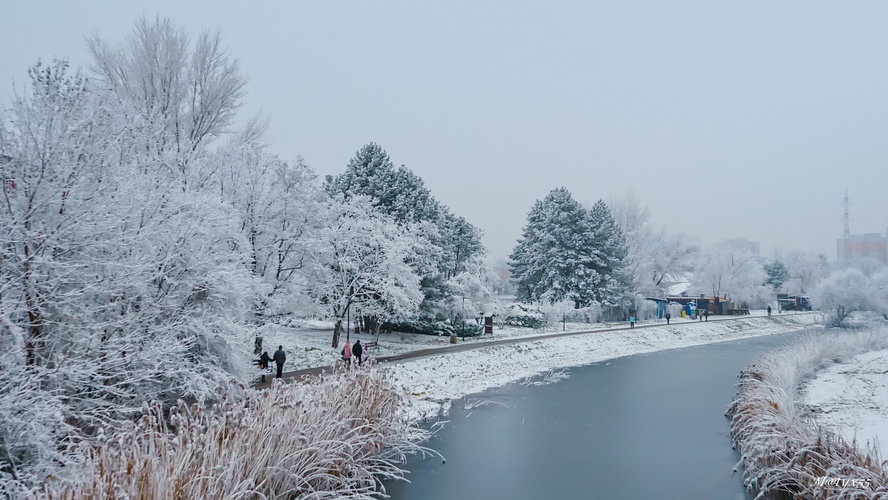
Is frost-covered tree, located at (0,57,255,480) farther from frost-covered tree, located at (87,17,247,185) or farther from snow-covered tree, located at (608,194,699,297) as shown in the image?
snow-covered tree, located at (608,194,699,297)

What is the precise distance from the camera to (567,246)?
52500 millimetres

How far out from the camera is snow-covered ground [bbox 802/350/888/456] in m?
12.4

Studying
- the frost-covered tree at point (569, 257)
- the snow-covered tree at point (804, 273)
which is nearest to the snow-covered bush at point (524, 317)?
the frost-covered tree at point (569, 257)

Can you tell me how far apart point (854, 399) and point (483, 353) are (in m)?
14.5

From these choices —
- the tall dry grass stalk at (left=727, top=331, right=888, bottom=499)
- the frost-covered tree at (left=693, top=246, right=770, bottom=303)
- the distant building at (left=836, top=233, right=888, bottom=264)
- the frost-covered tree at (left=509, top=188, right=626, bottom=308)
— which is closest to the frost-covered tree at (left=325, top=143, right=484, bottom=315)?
the tall dry grass stalk at (left=727, top=331, right=888, bottom=499)

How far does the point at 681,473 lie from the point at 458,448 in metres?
4.59

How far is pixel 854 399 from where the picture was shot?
1608cm

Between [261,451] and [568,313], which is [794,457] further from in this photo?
[568,313]

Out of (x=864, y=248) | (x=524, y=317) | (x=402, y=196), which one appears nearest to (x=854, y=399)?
(x=402, y=196)

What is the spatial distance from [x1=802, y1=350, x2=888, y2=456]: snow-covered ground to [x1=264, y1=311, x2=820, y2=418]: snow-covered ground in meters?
9.77

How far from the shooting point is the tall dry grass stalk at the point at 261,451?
6023 millimetres

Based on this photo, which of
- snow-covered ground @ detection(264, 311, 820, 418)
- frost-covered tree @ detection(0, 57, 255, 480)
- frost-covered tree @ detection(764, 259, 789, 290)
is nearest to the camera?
frost-covered tree @ detection(0, 57, 255, 480)

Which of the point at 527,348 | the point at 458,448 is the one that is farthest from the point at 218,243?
the point at 527,348

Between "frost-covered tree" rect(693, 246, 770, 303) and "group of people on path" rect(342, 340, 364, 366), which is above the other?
"frost-covered tree" rect(693, 246, 770, 303)
